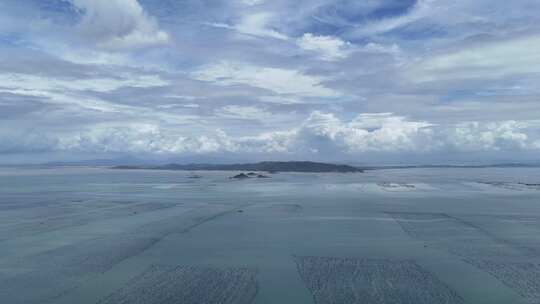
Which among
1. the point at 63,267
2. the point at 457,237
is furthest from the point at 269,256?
the point at 457,237

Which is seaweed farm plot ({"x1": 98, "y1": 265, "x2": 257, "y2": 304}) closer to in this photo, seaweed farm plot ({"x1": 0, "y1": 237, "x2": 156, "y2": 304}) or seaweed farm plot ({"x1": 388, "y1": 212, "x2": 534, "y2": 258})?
seaweed farm plot ({"x1": 0, "y1": 237, "x2": 156, "y2": 304})

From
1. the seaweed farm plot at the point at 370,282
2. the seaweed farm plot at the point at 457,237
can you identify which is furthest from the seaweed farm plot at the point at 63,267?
the seaweed farm plot at the point at 457,237

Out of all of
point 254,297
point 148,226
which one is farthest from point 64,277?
point 148,226

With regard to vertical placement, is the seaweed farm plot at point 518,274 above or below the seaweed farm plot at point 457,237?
below

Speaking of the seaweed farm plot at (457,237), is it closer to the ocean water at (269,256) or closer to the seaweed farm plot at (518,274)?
the ocean water at (269,256)

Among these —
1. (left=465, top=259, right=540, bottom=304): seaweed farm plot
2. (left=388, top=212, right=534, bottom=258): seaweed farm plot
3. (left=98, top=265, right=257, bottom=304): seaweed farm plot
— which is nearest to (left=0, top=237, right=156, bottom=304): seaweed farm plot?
(left=98, top=265, right=257, bottom=304): seaweed farm plot
